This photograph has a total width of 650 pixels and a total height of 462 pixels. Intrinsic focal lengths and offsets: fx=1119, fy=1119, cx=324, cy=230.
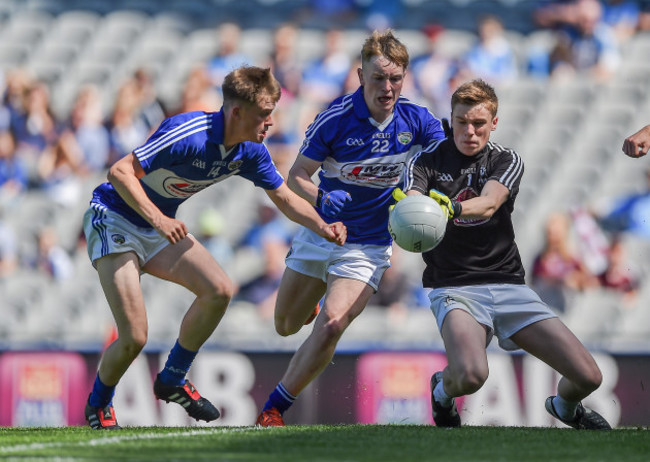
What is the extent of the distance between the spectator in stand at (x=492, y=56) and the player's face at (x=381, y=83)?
22.2 feet

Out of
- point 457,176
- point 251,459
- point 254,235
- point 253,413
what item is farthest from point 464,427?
point 254,235

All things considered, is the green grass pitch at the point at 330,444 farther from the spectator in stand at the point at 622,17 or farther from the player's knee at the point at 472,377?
the spectator in stand at the point at 622,17

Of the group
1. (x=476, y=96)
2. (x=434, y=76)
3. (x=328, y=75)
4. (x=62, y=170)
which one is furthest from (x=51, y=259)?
(x=476, y=96)

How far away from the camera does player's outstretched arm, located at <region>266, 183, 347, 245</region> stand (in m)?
6.58

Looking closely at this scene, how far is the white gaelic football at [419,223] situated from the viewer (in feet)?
19.6

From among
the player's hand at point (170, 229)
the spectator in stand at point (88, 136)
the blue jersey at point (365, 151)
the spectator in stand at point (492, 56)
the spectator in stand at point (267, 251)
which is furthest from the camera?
the spectator in stand at point (492, 56)

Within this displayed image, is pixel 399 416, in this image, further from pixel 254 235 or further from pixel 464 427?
pixel 254 235

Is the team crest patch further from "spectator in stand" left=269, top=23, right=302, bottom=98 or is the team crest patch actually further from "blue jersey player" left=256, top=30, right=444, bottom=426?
"spectator in stand" left=269, top=23, right=302, bottom=98

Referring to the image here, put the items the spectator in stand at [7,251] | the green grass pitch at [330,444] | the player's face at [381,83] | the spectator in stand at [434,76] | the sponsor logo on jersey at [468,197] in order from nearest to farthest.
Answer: the green grass pitch at [330,444], the sponsor logo on jersey at [468,197], the player's face at [381,83], the spectator in stand at [7,251], the spectator in stand at [434,76]

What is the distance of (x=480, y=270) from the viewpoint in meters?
6.49

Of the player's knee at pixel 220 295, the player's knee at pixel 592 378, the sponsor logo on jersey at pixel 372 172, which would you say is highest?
the sponsor logo on jersey at pixel 372 172

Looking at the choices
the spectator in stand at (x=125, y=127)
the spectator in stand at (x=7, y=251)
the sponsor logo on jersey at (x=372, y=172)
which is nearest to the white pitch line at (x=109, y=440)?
the sponsor logo on jersey at (x=372, y=172)

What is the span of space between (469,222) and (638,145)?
1.03 metres

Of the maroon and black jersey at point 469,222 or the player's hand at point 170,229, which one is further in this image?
the maroon and black jersey at point 469,222
